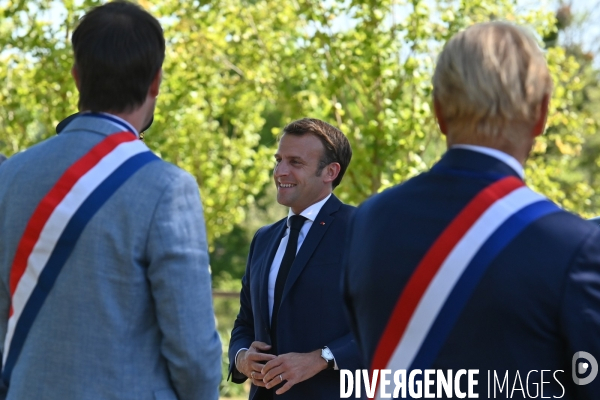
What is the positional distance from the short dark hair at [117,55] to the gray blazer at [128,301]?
10 centimetres

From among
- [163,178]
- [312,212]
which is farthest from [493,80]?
[312,212]

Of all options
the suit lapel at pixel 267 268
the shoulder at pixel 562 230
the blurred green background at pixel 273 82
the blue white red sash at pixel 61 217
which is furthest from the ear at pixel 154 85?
the blurred green background at pixel 273 82

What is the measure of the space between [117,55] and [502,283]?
1199 mm

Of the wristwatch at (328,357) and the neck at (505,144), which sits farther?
the wristwatch at (328,357)

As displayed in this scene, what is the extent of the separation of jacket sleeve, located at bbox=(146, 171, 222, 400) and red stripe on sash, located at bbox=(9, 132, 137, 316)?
0.71 ft

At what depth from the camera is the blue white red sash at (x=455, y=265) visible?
190cm

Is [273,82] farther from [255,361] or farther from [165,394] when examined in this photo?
[165,394]

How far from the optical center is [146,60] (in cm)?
230

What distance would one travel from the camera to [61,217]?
224 centimetres

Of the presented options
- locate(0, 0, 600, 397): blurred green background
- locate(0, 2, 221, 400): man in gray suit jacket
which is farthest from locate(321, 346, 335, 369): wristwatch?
locate(0, 0, 600, 397): blurred green background

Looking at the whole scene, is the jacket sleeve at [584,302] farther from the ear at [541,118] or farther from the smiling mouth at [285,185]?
the smiling mouth at [285,185]

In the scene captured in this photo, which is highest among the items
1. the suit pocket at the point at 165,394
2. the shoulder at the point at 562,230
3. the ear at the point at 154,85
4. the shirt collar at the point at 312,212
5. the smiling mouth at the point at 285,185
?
the ear at the point at 154,85

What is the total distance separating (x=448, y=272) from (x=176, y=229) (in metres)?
0.74

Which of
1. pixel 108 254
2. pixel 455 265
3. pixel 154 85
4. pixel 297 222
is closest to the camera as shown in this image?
pixel 455 265
